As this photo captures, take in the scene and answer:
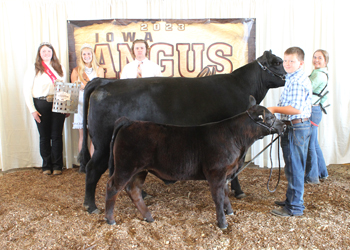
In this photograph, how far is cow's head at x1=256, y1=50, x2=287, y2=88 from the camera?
3.60 m

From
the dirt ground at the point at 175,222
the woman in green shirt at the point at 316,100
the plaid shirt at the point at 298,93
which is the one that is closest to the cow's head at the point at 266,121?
the plaid shirt at the point at 298,93

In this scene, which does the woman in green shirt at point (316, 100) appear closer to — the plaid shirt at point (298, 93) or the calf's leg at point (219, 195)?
the plaid shirt at point (298, 93)

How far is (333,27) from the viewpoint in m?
5.02

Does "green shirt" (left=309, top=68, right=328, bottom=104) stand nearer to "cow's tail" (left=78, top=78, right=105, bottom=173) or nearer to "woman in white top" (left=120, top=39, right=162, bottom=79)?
"woman in white top" (left=120, top=39, right=162, bottom=79)

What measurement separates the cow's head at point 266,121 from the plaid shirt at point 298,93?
30cm

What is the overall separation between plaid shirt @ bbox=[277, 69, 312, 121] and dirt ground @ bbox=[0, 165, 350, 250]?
112 centimetres

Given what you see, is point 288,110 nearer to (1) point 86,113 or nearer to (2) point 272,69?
(2) point 272,69

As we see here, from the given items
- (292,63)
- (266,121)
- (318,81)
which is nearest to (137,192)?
(266,121)

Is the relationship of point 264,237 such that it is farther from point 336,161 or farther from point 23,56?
point 23,56

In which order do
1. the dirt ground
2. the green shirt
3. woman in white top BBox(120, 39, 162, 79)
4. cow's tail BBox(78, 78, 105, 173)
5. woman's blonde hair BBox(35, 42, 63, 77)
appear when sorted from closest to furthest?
1. the dirt ground
2. cow's tail BBox(78, 78, 105, 173)
3. the green shirt
4. woman in white top BBox(120, 39, 162, 79)
5. woman's blonde hair BBox(35, 42, 63, 77)

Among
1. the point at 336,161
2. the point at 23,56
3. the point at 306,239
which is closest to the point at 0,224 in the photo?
the point at 306,239

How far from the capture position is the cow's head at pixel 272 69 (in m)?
3.60

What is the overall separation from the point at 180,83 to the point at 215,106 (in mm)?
507

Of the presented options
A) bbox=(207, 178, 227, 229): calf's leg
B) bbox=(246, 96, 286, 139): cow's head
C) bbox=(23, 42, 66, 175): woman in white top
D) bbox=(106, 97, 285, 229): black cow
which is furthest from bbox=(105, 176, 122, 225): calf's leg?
bbox=(23, 42, 66, 175): woman in white top
